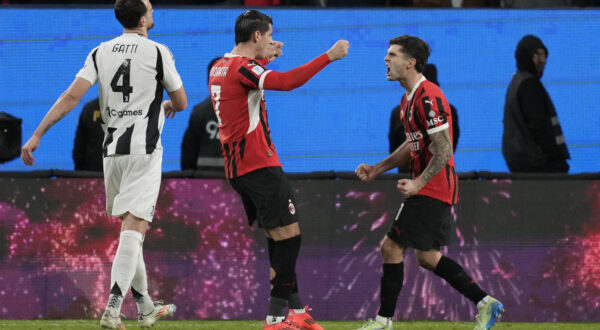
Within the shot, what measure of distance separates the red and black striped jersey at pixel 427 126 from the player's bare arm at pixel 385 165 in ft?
0.67

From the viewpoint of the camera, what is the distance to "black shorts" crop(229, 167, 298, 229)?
229 inches

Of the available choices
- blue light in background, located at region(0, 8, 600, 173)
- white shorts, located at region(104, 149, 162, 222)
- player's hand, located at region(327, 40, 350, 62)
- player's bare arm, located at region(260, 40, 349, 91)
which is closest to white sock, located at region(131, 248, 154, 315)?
white shorts, located at region(104, 149, 162, 222)

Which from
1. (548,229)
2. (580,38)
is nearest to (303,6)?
(580,38)

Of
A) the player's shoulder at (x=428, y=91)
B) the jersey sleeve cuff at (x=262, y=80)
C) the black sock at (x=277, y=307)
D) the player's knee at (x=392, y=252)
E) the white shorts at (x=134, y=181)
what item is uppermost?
the jersey sleeve cuff at (x=262, y=80)

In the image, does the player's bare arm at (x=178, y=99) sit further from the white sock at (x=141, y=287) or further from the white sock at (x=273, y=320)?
the white sock at (x=273, y=320)

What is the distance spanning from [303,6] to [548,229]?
348cm

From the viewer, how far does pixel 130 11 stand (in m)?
5.91

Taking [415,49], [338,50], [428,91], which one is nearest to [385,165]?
[428,91]

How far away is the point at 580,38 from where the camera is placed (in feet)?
31.0

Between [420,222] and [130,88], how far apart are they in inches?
74.6

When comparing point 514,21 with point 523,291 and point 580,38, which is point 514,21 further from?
point 523,291

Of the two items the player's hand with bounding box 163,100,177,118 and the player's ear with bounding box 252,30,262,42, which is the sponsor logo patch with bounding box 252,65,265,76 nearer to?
the player's ear with bounding box 252,30,262,42

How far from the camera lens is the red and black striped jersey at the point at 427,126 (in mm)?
5914

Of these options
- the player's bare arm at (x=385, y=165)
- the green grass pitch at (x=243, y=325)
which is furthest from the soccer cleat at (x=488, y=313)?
the player's bare arm at (x=385, y=165)
